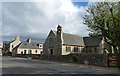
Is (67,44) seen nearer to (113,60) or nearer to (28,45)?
(113,60)

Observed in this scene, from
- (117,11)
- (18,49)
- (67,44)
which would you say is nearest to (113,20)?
(117,11)

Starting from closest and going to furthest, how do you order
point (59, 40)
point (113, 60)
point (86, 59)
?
point (113, 60) < point (86, 59) < point (59, 40)

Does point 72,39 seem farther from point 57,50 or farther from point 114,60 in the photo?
point 114,60

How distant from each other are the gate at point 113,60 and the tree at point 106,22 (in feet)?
6.21

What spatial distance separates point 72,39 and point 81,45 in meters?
3.18

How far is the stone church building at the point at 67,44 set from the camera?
5238 centimetres

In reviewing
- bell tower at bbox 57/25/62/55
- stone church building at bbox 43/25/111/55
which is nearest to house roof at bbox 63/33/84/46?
stone church building at bbox 43/25/111/55

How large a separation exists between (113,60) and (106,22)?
5.94 m

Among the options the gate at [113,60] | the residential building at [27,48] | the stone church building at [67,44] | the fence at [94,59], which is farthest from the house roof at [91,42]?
the residential building at [27,48]

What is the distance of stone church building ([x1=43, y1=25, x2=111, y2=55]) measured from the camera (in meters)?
52.4

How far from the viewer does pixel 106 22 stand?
3009cm

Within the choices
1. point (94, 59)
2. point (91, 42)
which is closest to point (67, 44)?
point (91, 42)

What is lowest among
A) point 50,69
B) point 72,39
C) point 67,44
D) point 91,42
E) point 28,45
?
point 50,69

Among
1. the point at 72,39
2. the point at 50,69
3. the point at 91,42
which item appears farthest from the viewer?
the point at 91,42
